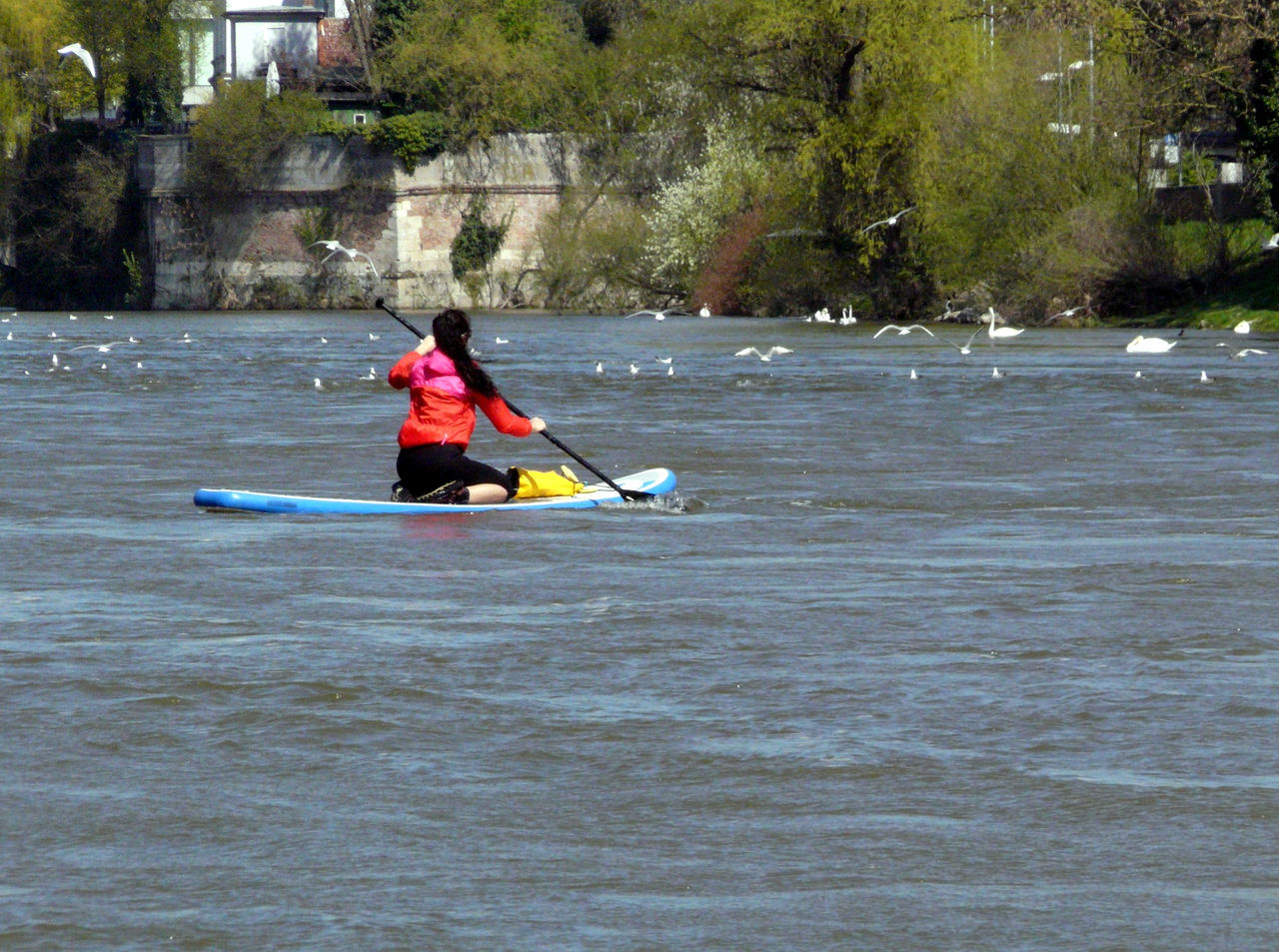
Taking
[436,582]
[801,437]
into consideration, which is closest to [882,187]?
[801,437]

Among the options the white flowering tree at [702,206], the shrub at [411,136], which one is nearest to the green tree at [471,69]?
the shrub at [411,136]

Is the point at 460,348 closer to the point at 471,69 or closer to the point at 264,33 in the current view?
the point at 471,69

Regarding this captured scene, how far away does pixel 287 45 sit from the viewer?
85750mm

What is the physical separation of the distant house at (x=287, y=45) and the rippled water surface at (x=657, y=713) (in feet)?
213

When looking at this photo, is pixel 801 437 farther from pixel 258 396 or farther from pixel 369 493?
pixel 258 396

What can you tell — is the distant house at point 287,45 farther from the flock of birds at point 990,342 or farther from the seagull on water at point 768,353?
the seagull on water at point 768,353

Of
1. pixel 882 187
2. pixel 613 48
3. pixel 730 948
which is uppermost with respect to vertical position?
pixel 613 48

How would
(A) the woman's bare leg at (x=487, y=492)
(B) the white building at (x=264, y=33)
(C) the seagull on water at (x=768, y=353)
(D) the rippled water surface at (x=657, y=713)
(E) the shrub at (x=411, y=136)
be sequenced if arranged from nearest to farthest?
(D) the rippled water surface at (x=657, y=713) < (A) the woman's bare leg at (x=487, y=492) < (C) the seagull on water at (x=768, y=353) < (E) the shrub at (x=411, y=136) < (B) the white building at (x=264, y=33)

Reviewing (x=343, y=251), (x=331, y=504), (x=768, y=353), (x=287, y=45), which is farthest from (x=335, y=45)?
(x=331, y=504)

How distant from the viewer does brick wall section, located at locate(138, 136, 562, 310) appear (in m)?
75.2

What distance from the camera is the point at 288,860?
5.34m

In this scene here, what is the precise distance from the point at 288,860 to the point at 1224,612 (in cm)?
477

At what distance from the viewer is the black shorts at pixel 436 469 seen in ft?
42.5

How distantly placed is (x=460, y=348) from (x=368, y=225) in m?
63.8
